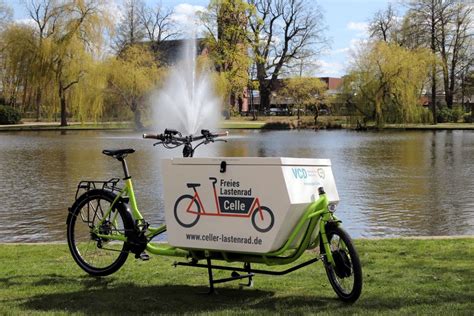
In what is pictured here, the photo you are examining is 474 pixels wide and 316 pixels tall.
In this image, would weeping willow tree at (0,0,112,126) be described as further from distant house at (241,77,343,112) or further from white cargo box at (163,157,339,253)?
white cargo box at (163,157,339,253)

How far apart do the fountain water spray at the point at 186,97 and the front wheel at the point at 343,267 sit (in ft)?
106

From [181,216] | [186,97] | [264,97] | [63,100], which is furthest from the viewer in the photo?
[264,97]

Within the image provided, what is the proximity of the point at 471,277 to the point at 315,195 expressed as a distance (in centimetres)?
171

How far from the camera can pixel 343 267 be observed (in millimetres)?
4418

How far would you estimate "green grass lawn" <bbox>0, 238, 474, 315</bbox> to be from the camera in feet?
14.2

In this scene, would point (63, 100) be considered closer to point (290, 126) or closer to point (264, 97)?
point (290, 126)

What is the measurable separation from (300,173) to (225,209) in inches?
24.1

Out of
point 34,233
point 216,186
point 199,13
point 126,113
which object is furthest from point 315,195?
point 199,13

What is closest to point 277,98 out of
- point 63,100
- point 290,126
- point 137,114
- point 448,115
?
point 290,126

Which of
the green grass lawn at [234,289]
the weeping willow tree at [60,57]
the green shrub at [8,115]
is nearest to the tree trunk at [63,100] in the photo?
the weeping willow tree at [60,57]

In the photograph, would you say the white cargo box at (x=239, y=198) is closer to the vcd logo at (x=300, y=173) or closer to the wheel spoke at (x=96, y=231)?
the vcd logo at (x=300, y=173)

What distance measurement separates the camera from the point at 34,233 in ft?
30.4

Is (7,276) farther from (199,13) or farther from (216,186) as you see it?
(199,13)

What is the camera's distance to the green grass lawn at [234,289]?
4316 millimetres
